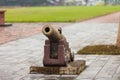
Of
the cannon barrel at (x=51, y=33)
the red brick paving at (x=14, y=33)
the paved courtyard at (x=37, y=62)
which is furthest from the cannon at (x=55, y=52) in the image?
the red brick paving at (x=14, y=33)

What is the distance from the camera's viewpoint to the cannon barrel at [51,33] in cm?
801

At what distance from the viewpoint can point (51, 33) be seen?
316 inches

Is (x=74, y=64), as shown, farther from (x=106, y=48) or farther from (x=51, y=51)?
(x=106, y=48)

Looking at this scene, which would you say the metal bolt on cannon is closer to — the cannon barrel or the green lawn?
the cannon barrel

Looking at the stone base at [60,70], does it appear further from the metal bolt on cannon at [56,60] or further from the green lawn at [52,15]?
the green lawn at [52,15]

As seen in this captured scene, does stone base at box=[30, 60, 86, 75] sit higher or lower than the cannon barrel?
lower

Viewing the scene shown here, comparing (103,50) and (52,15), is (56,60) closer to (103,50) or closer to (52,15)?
(103,50)

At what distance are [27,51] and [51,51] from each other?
3984mm

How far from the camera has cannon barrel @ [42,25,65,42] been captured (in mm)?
8008

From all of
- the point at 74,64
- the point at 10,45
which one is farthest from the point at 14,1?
the point at 74,64

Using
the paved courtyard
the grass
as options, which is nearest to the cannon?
the paved courtyard

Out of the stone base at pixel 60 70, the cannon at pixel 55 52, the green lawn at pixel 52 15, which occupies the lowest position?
the green lawn at pixel 52 15

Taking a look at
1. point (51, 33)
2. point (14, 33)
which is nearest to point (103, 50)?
point (51, 33)

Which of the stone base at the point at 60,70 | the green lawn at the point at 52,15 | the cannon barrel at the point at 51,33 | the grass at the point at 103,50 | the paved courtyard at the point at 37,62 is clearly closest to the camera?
the cannon barrel at the point at 51,33
